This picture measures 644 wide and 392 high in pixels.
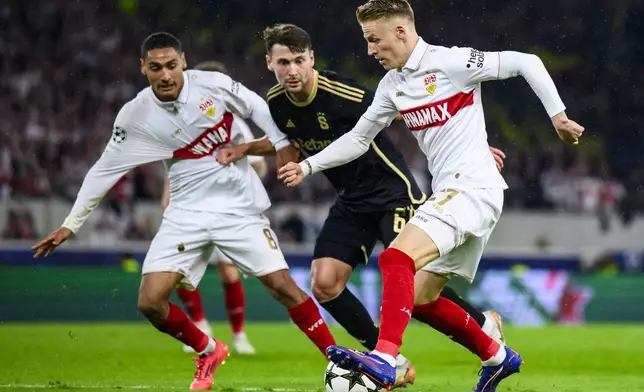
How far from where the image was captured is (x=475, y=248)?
5.96m

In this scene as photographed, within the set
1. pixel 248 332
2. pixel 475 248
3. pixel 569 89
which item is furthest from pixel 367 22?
pixel 569 89

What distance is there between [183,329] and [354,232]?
128 cm

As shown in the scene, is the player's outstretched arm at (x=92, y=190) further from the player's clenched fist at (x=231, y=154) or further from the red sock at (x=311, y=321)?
the red sock at (x=311, y=321)

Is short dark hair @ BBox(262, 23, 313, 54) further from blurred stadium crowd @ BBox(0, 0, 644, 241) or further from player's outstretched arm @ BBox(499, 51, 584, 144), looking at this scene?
blurred stadium crowd @ BBox(0, 0, 644, 241)

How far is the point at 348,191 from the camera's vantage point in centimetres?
729

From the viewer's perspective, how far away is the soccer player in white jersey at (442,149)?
5586 mm

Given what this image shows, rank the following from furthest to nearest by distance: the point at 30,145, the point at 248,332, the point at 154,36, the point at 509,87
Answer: the point at 509,87, the point at 30,145, the point at 248,332, the point at 154,36

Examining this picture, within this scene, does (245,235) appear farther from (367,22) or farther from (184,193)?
(367,22)

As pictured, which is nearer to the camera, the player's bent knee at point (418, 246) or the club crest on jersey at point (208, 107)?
the player's bent knee at point (418, 246)

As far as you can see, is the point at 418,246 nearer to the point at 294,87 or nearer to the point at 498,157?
the point at 498,157

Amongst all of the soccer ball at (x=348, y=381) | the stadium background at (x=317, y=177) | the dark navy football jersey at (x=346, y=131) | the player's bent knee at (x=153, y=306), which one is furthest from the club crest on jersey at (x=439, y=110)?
the stadium background at (x=317, y=177)

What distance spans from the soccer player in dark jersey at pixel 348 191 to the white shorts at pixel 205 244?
0.36 meters

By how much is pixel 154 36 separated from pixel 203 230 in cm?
132

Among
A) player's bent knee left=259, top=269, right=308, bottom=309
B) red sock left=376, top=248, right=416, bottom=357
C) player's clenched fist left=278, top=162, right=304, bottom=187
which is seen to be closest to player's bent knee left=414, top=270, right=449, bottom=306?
red sock left=376, top=248, right=416, bottom=357
